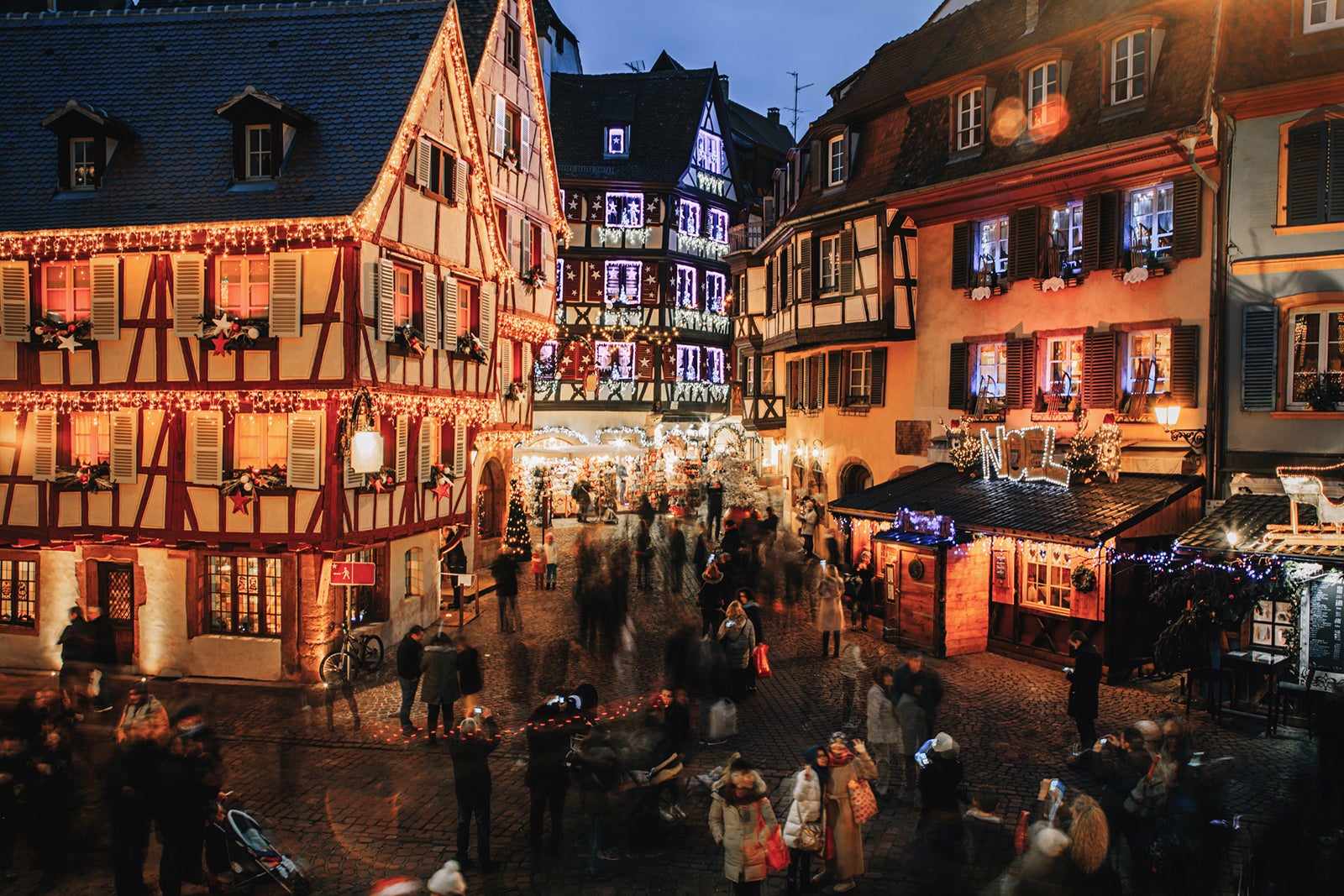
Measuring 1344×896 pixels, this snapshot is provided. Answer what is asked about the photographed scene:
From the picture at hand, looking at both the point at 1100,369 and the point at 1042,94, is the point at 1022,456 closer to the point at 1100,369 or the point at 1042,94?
the point at 1100,369

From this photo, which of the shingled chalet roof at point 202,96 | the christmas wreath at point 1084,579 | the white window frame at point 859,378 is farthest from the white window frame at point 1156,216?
the shingled chalet roof at point 202,96

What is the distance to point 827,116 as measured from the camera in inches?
965

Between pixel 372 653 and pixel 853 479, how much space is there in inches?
505

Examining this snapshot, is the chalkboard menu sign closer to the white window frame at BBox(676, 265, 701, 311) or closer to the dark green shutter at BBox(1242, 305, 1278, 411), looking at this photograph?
the dark green shutter at BBox(1242, 305, 1278, 411)

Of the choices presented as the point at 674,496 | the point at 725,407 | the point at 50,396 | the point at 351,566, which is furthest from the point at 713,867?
the point at 725,407

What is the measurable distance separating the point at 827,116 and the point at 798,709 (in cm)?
1637

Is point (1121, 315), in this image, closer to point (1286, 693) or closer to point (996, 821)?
point (1286, 693)

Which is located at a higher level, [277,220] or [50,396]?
[277,220]

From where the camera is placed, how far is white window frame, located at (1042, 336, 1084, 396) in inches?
727

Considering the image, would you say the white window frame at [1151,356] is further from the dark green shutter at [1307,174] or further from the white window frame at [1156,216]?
the dark green shutter at [1307,174]

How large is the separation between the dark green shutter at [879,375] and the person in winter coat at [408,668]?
12863mm

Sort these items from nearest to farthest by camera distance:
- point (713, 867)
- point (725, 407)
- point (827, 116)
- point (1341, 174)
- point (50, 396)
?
1. point (713, 867)
2. point (1341, 174)
3. point (50, 396)
4. point (827, 116)
5. point (725, 407)

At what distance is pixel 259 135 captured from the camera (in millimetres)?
16547

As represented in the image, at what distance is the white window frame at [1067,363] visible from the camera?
60.6ft
